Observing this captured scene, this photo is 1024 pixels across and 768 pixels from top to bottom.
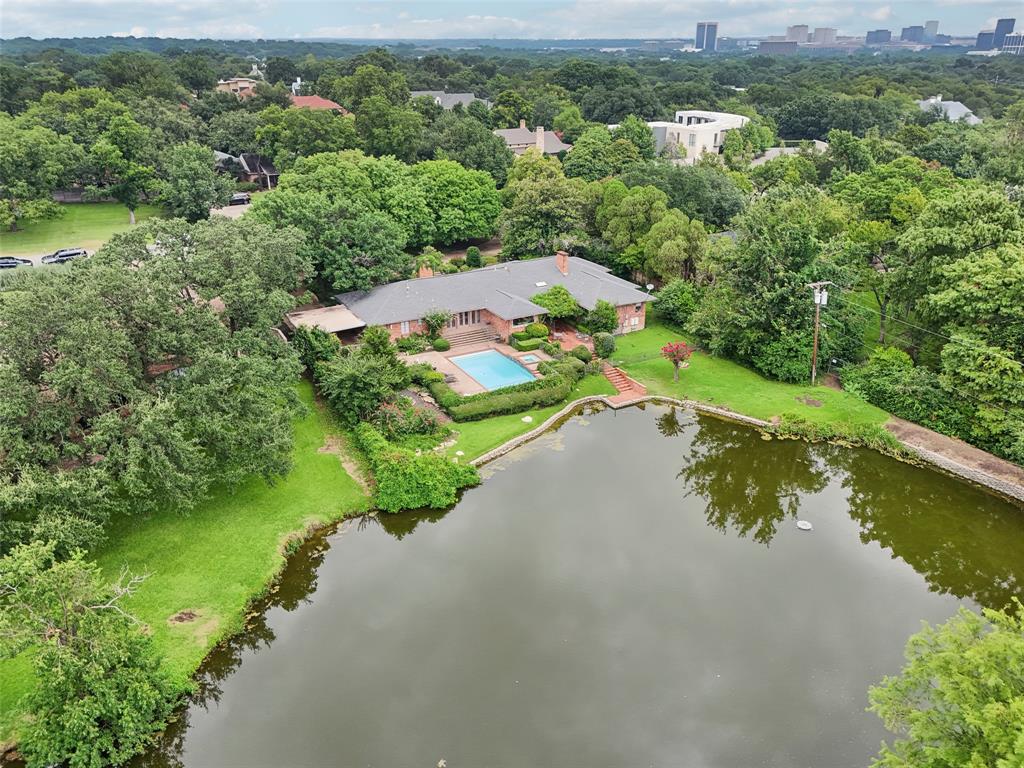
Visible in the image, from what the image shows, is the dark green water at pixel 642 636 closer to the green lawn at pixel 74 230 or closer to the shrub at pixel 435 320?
the shrub at pixel 435 320

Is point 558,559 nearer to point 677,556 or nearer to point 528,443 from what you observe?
point 677,556

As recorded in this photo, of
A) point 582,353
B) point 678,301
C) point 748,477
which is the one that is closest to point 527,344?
point 582,353

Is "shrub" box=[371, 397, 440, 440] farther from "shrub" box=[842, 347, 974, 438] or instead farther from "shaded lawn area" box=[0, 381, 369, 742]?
"shrub" box=[842, 347, 974, 438]

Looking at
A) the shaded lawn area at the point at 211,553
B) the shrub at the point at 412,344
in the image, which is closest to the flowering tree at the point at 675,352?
the shrub at the point at 412,344

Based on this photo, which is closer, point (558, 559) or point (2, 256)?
point (558, 559)

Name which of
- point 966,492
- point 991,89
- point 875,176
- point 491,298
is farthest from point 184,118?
point 991,89

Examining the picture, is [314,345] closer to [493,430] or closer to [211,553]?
[493,430]
